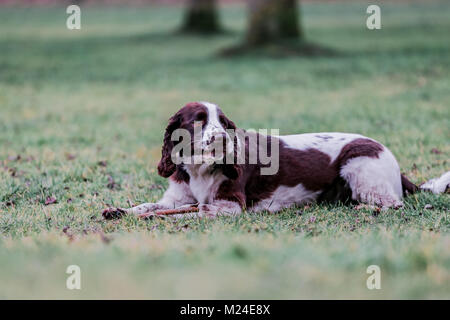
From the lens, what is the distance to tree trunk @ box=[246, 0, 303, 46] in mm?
19344

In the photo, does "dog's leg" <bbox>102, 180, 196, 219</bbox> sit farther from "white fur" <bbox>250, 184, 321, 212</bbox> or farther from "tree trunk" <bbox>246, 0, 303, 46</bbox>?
"tree trunk" <bbox>246, 0, 303, 46</bbox>

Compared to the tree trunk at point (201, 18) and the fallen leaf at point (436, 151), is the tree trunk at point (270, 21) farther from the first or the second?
the fallen leaf at point (436, 151)

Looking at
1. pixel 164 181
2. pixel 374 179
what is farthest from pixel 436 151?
pixel 164 181

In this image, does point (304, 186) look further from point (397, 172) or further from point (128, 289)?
point (128, 289)

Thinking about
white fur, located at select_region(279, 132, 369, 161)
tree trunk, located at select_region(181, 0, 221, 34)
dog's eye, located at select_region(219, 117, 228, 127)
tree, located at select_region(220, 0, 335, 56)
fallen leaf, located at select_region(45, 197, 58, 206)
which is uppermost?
tree trunk, located at select_region(181, 0, 221, 34)

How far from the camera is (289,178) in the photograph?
6137 millimetres

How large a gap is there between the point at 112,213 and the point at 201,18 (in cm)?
2266

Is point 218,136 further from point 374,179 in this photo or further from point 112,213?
point 374,179

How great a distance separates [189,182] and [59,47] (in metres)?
19.4

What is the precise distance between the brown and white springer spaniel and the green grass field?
0.24m

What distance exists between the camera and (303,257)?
12.6ft

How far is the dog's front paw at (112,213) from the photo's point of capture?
5.78 metres

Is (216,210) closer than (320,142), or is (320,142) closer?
(216,210)

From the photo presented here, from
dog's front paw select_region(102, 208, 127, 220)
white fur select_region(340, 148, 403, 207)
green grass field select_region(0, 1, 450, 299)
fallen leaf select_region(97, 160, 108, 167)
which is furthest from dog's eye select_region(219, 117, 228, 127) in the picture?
fallen leaf select_region(97, 160, 108, 167)
